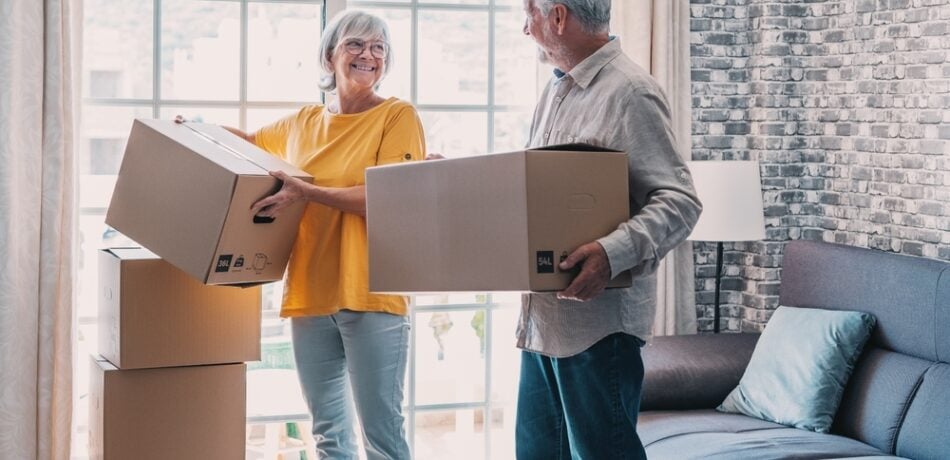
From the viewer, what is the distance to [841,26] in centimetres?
376

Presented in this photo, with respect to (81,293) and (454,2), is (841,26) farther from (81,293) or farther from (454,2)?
(81,293)

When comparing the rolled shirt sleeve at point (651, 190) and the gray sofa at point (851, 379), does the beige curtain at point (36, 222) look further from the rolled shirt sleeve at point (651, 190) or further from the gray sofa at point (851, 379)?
the rolled shirt sleeve at point (651, 190)

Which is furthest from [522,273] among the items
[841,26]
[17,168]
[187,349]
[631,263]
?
[841,26]

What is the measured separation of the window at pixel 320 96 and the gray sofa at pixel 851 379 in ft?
2.19

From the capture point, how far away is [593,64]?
2.06m

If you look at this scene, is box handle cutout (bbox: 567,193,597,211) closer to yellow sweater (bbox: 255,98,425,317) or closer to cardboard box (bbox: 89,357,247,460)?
yellow sweater (bbox: 255,98,425,317)

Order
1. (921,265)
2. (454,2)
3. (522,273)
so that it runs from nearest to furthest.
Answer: (522,273)
(921,265)
(454,2)

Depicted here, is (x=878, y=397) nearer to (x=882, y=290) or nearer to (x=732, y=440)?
(x=882, y=290)

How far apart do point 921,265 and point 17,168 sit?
258cm

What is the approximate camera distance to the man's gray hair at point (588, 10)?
6.67 feet

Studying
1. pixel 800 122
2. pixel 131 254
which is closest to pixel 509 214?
pixel 131 254

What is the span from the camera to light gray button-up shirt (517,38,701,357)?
190 cm

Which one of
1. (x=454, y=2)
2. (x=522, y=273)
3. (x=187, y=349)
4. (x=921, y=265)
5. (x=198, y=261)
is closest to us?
(x=522, y=273)

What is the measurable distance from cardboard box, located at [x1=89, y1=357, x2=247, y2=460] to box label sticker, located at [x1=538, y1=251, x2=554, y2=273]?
47.1 inches
